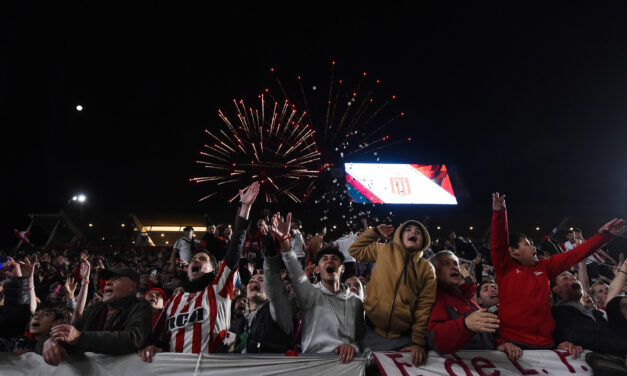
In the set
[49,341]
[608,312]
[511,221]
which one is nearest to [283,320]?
[49,341]

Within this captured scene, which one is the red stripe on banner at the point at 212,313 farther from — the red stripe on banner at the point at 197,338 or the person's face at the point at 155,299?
the person's face at the point at 155,299

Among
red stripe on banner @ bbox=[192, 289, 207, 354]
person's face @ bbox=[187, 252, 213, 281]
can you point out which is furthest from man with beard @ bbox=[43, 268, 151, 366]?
person's face @ bbox=[187, 252, 213, 281]

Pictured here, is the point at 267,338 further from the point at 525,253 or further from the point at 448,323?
the point at 525,253

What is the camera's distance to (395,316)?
314 centimetres

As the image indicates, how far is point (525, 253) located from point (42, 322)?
5.10 m

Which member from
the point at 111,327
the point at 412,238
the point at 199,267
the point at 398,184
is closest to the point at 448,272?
the point at 412,238

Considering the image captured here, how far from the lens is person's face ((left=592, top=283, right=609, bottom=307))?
5496 millimetres

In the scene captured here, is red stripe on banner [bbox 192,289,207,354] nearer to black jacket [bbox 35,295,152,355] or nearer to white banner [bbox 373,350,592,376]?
black jacket [bbox 35,295,152,355]

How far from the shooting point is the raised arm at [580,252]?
379cm

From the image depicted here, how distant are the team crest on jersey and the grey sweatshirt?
0.95 metres

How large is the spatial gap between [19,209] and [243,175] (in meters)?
15.5

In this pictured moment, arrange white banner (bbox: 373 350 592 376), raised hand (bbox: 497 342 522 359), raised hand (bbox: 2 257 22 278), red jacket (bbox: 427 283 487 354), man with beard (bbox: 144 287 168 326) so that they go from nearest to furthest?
red jacket (bbox: 427 283 487 354)
white banner (bbox: 373 350 592 376)
raised hand (bbox: 497 342 522 359)
raised hand (bbox: 2 257 22 278)
man with beard (bbox: 144 287 168 326)

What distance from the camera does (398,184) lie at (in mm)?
24812

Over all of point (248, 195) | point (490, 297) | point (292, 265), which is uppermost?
point (248, 195)
